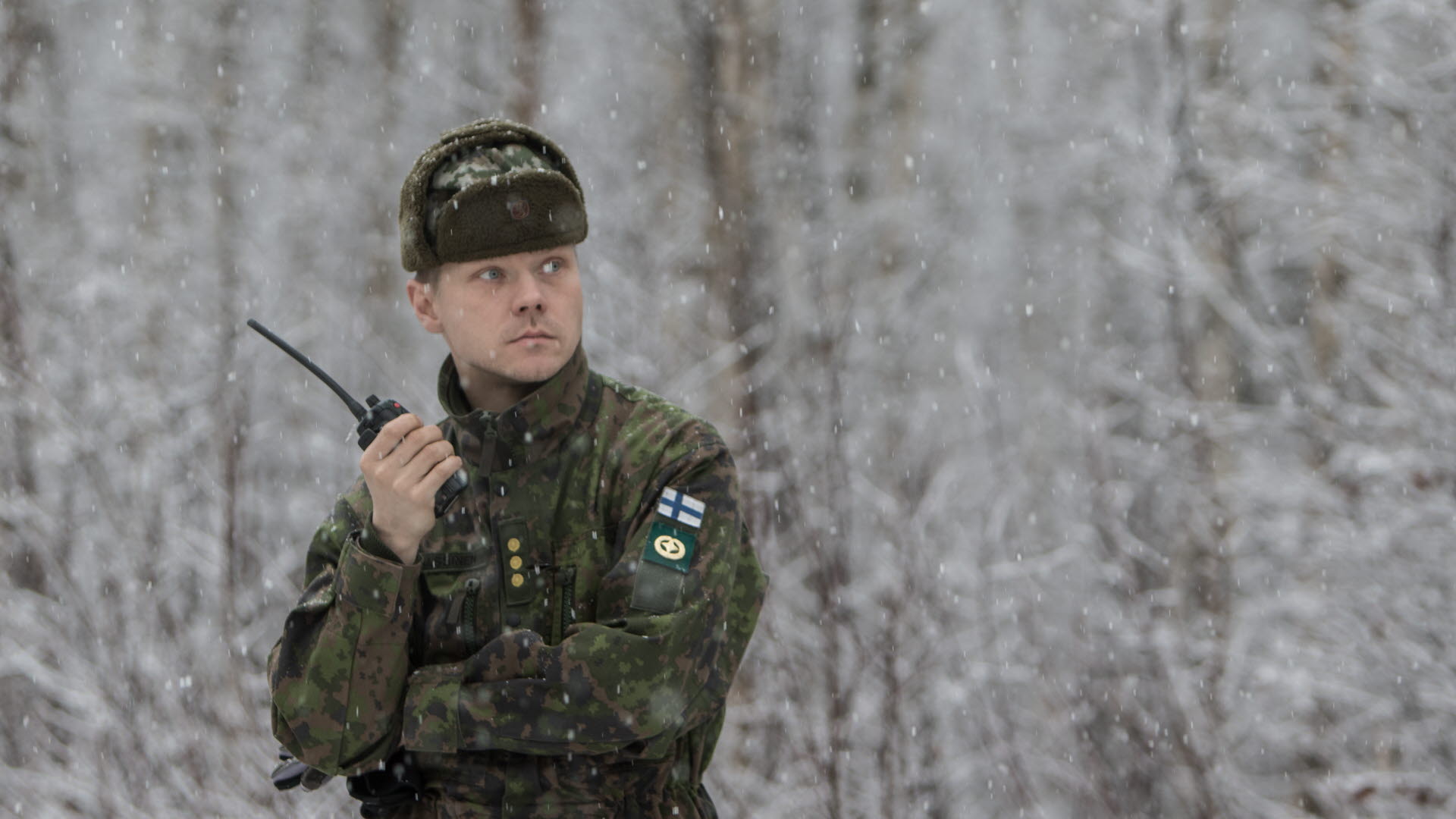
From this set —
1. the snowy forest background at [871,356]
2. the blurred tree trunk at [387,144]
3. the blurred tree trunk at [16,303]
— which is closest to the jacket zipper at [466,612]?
the snowy forest background at [871,356]

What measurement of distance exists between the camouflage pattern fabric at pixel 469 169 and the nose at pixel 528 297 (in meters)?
0.15

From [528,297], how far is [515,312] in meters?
0.03

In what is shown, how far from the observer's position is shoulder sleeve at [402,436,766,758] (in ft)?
4.94

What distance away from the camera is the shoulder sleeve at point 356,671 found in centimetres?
151

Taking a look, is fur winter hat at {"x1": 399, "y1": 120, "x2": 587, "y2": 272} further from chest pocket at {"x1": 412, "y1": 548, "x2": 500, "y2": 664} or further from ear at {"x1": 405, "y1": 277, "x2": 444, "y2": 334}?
chest pocket at {"x1": 412, "y1": 548, "x2": 500, "y2": 664}

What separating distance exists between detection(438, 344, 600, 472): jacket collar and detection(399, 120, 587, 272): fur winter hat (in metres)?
0.18

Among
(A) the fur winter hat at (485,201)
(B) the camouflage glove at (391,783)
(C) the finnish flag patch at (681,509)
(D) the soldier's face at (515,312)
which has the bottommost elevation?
(B) the camouflage glove at (391,783)

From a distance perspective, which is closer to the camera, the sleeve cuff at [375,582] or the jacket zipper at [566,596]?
the sleeve cuff at [375,582]

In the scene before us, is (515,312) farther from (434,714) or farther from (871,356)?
(871,356)

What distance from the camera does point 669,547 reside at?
158cm

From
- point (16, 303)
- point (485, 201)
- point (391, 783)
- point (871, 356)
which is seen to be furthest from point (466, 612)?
point (16, 303)

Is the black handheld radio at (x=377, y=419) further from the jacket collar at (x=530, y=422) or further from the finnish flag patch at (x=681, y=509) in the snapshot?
the finnish flag patch at (x=681, y=509)

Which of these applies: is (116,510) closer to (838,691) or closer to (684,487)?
(838,691)

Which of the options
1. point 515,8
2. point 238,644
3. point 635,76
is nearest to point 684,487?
point 238,644
